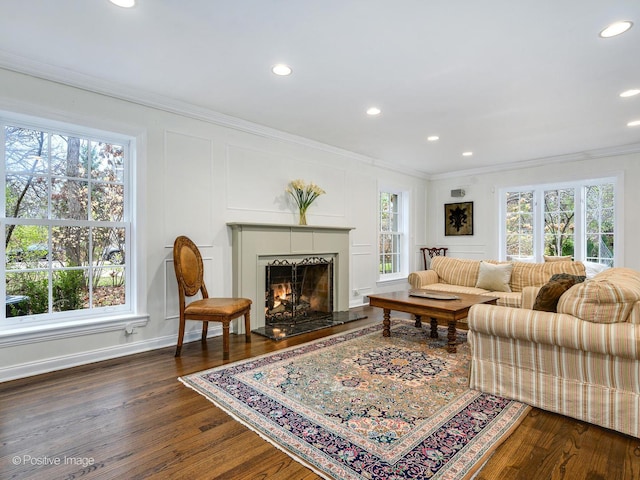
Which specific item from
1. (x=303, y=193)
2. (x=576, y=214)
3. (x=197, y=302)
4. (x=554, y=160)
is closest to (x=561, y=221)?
(x=576, y=214)

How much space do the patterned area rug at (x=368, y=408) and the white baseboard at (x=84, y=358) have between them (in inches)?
36.6

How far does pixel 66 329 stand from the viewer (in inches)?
114

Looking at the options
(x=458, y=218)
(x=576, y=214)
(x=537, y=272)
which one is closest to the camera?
(x=537, y=272)

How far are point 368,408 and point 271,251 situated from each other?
7.84 feet

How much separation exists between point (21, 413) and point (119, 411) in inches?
22.9

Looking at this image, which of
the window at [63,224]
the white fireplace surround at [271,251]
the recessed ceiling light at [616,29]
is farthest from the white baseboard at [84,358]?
the recessed ceiling light at [616,29]

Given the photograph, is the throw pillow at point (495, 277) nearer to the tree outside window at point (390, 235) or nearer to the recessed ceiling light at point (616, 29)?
the tree outside window at point (390, 235)

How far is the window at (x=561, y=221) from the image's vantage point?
5.36 meters

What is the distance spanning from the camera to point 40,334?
109 inches

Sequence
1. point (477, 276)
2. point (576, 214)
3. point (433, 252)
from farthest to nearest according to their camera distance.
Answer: point (433, 252) < point (576, 214) < point (477, 276)

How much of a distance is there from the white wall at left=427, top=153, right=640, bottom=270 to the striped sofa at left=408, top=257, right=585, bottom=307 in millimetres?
1450

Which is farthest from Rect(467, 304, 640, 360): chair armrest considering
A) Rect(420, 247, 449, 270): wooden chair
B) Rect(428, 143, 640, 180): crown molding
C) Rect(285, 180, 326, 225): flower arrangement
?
Rect(420, 247, 449, 270): wooden chair

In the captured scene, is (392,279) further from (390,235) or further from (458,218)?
(458,218)

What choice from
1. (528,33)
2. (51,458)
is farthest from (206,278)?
(528,33)
